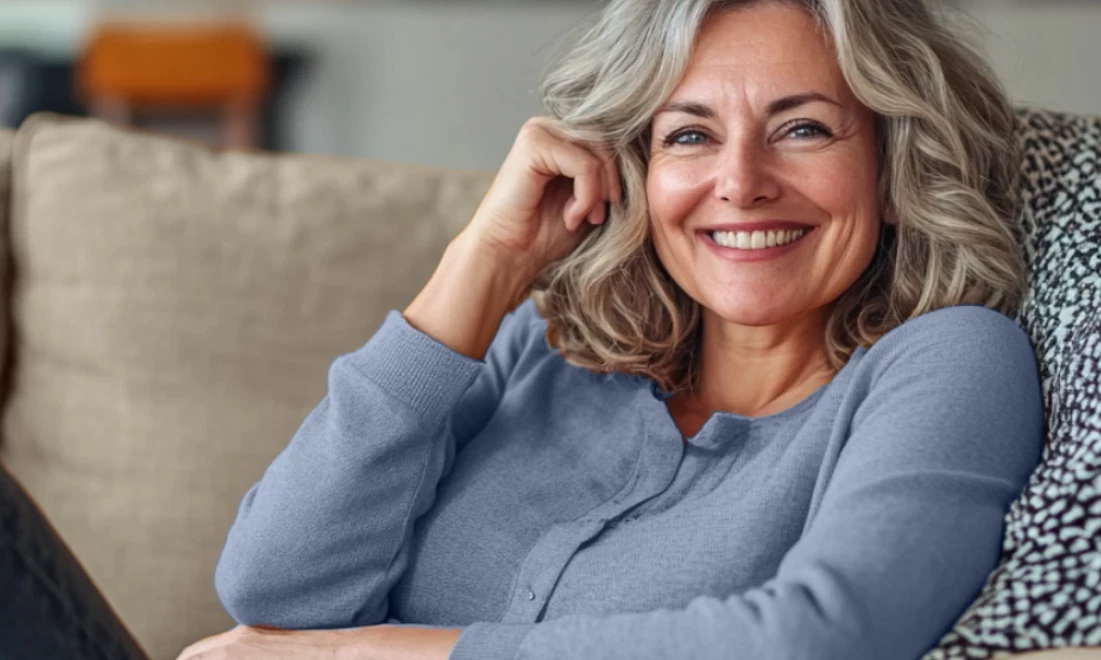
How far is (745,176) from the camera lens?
49.6 inches

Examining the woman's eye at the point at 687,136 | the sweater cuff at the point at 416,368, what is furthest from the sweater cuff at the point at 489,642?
the woman's eye at the point at 687,136

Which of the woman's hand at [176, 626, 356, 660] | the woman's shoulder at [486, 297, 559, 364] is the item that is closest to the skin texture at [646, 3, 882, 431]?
the woman's shoulder at [486, 297, 559, 364]

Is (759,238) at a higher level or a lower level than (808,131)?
lower

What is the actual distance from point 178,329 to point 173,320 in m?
0.01

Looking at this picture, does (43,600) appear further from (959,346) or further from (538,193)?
(959,346)

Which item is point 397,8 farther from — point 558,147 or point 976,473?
point 976,473

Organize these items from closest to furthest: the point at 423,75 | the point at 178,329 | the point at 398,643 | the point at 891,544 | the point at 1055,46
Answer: the point at 891,544 < the point at 398,643 < the point at 178,329 < the point at 1055,46 < the point at 423,75

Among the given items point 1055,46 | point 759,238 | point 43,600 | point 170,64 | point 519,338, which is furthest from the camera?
point 1055,46

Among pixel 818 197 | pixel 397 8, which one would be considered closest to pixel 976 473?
pixel 818 197

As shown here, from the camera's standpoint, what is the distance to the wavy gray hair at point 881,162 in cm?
127

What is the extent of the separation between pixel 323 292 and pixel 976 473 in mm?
943

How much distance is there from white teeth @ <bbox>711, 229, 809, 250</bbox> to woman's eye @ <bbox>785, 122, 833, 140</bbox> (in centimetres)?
10

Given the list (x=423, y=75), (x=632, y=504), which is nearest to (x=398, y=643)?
(x=632, y=504)

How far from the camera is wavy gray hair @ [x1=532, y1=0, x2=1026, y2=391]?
127 centimetres
